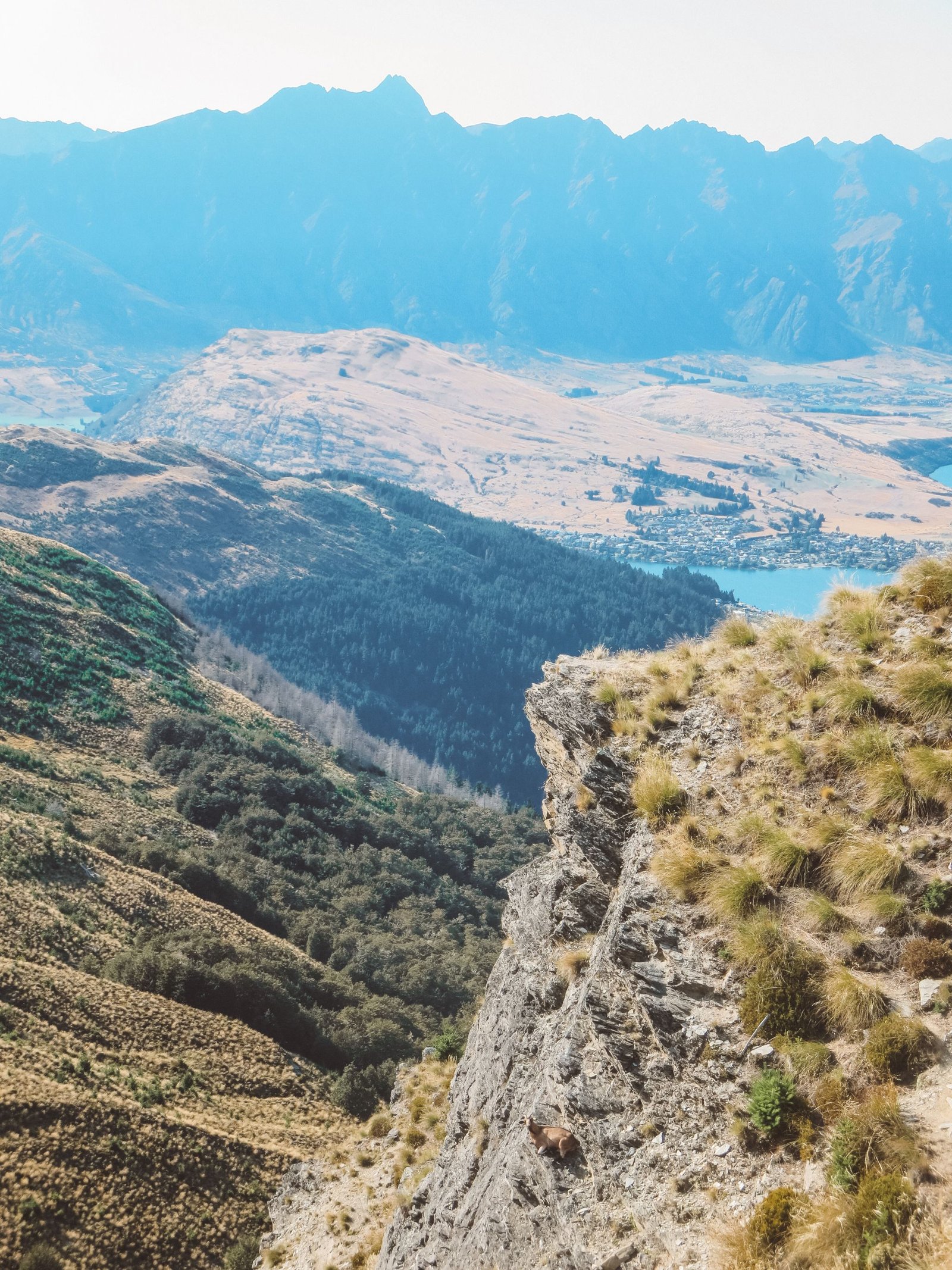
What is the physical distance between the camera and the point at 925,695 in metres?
11.1

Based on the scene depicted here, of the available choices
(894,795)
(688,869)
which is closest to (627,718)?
(688,869)

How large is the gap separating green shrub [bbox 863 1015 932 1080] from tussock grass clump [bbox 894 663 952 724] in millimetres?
3748

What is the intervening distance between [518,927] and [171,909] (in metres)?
18.4

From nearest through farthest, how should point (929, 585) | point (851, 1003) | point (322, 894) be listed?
point (851, 1003), point (929, 585), point (322, 894)

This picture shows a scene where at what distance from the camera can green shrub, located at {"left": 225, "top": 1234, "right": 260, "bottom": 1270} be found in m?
17.9

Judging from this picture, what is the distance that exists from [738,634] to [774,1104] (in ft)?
24.4

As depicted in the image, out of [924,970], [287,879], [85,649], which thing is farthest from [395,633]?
[924,970]

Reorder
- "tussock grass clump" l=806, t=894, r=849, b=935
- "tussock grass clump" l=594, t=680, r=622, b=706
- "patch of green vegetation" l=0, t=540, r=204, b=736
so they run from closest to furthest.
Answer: "tussock grass clump" l=806, t=894, r=849, b=935, "tussock grass clump" l=594, t=680, r=622, b=706, "patch of green vegetation" l=0, t=540, r=204, b=736

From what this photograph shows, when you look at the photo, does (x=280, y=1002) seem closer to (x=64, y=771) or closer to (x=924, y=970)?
(x=64, y=771)

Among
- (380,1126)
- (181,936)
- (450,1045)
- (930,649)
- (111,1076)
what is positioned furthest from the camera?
(181,936)

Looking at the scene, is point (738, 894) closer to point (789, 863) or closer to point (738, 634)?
point (789, 863)

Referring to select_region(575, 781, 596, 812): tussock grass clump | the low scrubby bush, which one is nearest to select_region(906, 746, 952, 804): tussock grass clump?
the low scrubby bush

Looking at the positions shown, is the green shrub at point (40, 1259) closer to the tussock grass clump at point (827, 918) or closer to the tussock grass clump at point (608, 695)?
the tussock grass clump at point (608, 695)

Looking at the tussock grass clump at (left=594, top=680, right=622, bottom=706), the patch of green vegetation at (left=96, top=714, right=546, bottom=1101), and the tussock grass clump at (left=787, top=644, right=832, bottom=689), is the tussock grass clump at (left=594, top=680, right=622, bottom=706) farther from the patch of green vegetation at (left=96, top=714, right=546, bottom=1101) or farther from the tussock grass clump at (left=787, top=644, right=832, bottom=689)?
the patch of green vegetation at (left=96, top=714, right=546, bottom=1101)
